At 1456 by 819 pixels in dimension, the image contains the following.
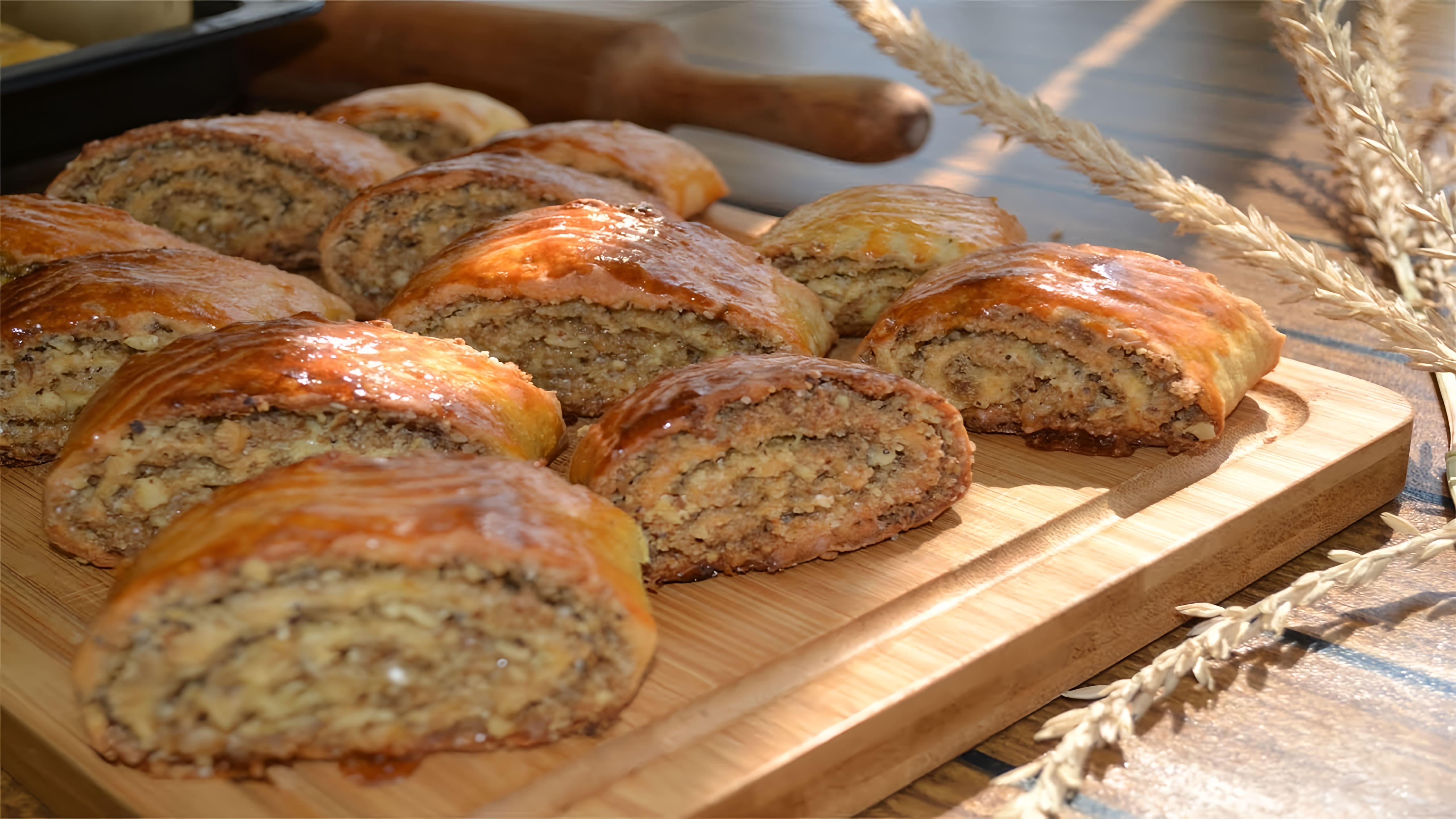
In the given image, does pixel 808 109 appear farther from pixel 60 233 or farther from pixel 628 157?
pixel 60 233

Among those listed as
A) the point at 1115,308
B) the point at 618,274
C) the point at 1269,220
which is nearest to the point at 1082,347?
the point at 1115,308

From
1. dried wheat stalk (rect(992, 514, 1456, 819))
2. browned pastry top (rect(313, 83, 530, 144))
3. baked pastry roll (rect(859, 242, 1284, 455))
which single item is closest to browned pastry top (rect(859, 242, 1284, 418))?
baked pastry roll (rect(859, 242, 1284, 455))

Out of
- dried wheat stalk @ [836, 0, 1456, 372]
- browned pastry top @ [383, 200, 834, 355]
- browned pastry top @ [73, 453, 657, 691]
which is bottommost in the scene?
browned pastry top @ [73, 453, 657, 691]

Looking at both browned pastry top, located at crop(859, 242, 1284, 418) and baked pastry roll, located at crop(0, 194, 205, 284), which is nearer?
browned pastry top, located at crop(859, 242, 1284, 418)

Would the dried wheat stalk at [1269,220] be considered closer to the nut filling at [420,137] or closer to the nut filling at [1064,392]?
the nut filling at [1064,392]

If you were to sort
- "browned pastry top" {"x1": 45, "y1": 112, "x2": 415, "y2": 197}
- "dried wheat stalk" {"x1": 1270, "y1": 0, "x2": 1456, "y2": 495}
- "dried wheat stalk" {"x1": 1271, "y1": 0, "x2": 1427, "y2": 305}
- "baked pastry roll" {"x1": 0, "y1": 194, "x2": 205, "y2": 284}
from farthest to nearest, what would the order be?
"browned pastry top" {"x1": 45, "y1": 112, "x2": 415, "y2": 197}
"baked pastry roll" {"x1": 0, "y1": 194, "x2": 205, "y2": 284}
"dried wheat stalk" {"x1": 1271, "y1": 0, "x2": 1427, "y2": 305}
"dried wheat stalk" {"x1": 1270, "y1": 0, "x2": 1456, "y2": 495}

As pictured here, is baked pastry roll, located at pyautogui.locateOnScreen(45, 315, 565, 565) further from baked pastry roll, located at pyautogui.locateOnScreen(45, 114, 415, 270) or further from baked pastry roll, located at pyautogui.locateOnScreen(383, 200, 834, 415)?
baked pastry roll, located at pyautogui.locateOnScreen(45, 114, 415, 270)
